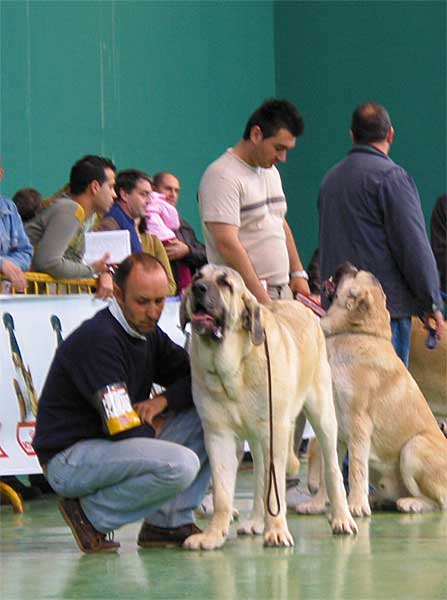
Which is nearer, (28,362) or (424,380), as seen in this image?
(28,362)

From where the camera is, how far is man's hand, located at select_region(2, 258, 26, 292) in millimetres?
6590

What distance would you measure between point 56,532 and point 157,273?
1.33 m

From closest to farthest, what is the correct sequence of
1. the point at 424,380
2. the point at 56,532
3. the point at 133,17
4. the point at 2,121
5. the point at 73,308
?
1. the point at 56,532
2. the point at 73,308
3. the point at 424,380
4. the point at 2,121
5. the point at 133,17

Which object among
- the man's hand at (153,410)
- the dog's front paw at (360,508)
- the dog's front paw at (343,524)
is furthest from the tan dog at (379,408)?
the man's hand at (153,410)

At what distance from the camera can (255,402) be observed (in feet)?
17.2

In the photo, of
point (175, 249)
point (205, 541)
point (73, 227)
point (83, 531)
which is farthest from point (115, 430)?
point (175, 249)

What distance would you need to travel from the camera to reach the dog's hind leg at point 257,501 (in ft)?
17.5

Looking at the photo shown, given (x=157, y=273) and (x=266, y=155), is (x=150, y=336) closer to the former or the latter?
(x=157, y=273)

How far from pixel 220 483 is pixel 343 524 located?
2.00ft

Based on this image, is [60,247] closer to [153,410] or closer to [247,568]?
[153,410]

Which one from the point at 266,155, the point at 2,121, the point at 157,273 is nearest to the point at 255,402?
the point at 157,273

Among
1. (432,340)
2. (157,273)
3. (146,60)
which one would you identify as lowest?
(432,340)

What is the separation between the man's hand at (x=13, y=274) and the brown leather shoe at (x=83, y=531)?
5.60 feet

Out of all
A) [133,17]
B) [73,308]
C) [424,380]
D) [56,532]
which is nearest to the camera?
[56,532]
